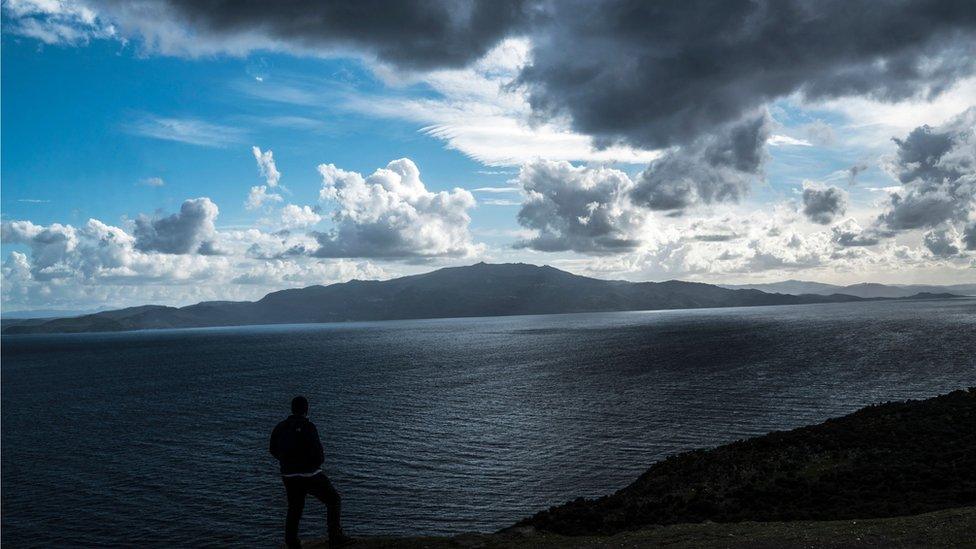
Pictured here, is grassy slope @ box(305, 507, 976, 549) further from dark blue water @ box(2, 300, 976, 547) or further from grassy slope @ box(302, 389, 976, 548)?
dark blue water @ box(2, 300, 976, 547)

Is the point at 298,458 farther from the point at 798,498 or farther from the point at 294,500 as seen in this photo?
the point at 798,498

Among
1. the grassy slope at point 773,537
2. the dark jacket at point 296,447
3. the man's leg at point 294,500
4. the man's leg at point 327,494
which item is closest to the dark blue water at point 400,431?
the grassy slope at point 773,537

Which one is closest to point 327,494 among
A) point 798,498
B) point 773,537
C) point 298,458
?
point 298,458

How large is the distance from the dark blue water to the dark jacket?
19207 millimetres

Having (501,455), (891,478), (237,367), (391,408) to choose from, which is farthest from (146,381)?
(891,478)

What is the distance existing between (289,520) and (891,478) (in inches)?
1140

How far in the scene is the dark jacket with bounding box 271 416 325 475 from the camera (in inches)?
615

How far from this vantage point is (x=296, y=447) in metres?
15.6

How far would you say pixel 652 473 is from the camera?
37719 mm

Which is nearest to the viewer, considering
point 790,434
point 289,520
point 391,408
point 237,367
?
point 289,520

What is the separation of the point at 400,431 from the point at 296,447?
44547 millimetres

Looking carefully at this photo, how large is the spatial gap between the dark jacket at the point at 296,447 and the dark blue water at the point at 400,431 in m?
19.2

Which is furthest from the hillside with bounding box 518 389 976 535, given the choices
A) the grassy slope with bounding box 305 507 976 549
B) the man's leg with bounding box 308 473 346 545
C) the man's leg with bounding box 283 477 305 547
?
the man's leg with bounding box 283 477 305 547

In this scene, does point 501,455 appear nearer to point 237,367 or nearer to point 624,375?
point 624,375
